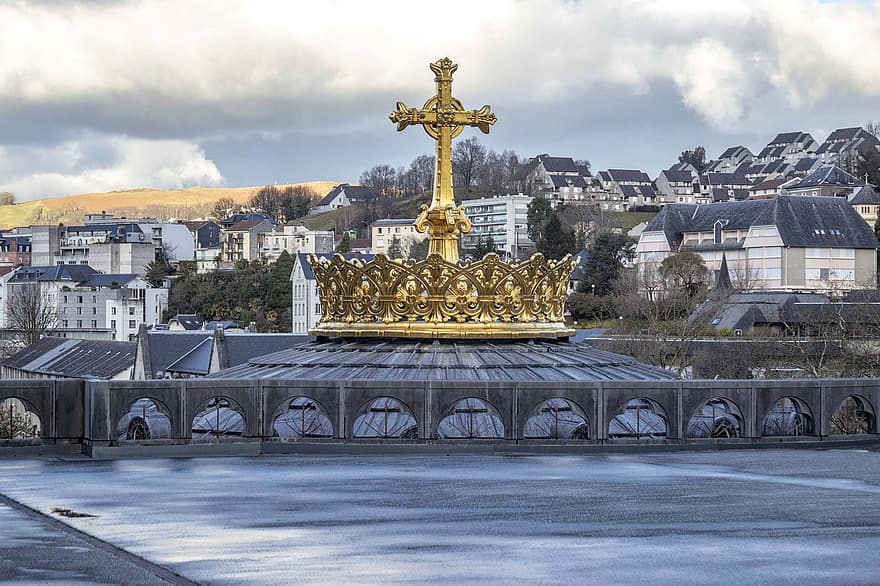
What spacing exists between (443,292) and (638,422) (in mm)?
3463

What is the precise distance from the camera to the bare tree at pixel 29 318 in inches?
5650

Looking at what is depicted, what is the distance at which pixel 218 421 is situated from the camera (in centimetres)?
2152

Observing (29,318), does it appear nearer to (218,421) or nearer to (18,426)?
(18,426)

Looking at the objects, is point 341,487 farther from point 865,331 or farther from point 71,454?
point 865,331

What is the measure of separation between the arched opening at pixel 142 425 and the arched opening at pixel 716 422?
25.0 ft

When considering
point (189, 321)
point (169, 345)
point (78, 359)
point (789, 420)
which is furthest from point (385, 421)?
point (189, 321)

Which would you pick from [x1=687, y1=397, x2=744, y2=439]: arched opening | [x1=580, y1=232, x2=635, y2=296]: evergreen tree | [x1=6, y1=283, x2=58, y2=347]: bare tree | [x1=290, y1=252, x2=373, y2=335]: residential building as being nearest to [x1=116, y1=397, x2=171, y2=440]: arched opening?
[x1=687, y1=397, x2=744, y2=439]: arched opening

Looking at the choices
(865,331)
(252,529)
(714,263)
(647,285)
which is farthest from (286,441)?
(714,263)

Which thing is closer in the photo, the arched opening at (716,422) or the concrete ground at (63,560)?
the concrete ground at (63,560)

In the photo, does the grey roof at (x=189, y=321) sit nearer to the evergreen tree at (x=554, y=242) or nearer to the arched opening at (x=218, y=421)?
the evergreen tree at (x=554, y=242)

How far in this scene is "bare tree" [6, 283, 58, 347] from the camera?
471 feet

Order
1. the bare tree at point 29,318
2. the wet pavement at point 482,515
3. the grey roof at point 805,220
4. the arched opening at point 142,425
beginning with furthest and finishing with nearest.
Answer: the grey roof at point 805,220
the bare tree at point 29,318
the arched opening at point 142,425
the wet pavement at point 482,515

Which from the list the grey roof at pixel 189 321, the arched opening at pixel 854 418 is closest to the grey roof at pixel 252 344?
the arched opening at pixel 854 418

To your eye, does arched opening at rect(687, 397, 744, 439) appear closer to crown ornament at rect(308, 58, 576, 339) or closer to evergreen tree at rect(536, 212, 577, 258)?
crown ornament at rect(308, 58, 576, 339)
